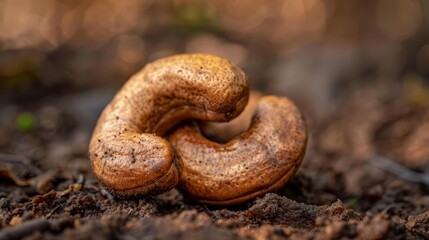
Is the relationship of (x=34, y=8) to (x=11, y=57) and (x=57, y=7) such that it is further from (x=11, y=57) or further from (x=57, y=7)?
(x=11, y=57)

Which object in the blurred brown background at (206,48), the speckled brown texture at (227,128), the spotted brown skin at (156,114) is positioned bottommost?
the blurred brown background at (206,48)

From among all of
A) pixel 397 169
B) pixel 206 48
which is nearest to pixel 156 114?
pixel 397 169

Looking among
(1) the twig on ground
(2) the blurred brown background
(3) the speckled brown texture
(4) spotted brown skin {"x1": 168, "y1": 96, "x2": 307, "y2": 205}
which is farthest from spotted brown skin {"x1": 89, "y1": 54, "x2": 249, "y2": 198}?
(2) the blurred brown background

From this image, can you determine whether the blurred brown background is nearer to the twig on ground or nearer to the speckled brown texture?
the twig on ground

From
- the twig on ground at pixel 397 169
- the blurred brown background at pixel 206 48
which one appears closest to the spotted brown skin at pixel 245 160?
the twig on ground at pixel 397 169

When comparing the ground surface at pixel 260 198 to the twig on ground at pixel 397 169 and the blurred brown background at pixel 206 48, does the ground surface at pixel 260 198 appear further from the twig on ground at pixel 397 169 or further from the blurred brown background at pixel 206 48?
the blurred brown background at pixel 206 48

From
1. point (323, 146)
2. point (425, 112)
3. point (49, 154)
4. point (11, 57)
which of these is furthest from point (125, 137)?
point (11, 57)
